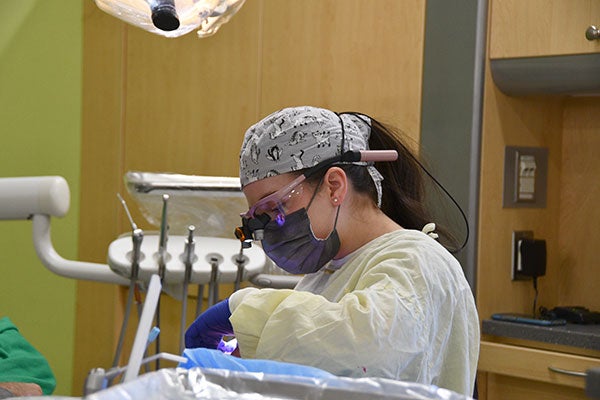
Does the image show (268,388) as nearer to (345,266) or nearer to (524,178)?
(345,266)

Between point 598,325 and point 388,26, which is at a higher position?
point 388,26

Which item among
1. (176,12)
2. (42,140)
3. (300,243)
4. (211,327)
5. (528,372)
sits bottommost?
(528,372)

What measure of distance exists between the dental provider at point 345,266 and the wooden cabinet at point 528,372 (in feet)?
3.42

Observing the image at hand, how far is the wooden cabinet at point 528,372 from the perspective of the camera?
2418 mm

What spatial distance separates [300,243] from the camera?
1474 millimetres

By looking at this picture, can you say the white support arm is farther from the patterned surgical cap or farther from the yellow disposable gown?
the yellow disposable gown

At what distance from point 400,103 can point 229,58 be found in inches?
31.1

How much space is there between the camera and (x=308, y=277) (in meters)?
1.57

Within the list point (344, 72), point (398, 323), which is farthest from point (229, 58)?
point (398, 323)

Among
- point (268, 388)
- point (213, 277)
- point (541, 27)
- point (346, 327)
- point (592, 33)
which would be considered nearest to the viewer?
point (268, 388)

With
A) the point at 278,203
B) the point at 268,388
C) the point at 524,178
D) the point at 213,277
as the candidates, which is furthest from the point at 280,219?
the point at 524,178

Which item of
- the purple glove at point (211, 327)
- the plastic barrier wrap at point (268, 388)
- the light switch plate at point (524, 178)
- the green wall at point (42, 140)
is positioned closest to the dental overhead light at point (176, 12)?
the purple glove at point (211, 327)

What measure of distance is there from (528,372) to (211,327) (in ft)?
4.59

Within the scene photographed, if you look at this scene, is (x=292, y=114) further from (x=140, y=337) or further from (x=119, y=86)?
(x=119, y=86)
